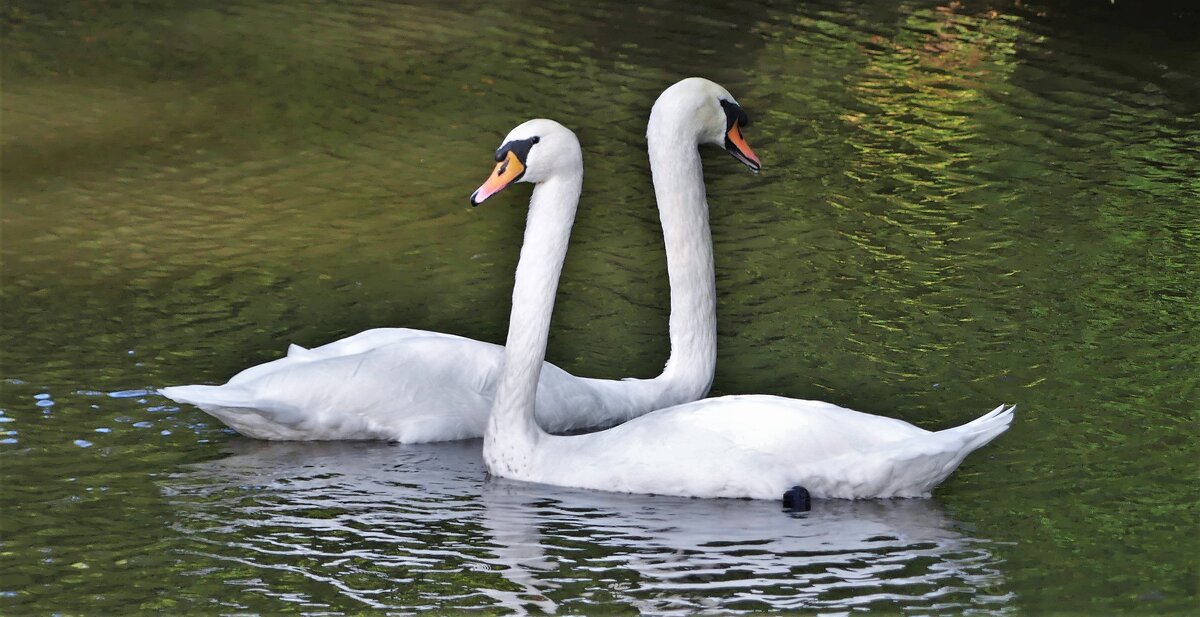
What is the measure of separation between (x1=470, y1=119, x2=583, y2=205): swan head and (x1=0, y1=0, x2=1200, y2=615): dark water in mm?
1271

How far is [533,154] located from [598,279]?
10.3 ft

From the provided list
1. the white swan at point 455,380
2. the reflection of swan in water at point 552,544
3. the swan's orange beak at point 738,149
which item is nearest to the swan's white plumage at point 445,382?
the white swan at point 455,380

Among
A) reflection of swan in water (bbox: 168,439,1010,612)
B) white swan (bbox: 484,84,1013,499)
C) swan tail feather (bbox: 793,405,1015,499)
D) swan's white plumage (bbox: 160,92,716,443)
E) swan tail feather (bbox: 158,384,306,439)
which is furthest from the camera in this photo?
swan's white plumage (bbox: 160,92,716,443)

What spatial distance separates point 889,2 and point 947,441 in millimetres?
12787

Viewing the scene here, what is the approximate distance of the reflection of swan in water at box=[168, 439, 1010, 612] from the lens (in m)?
6.16

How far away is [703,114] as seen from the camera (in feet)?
26.8

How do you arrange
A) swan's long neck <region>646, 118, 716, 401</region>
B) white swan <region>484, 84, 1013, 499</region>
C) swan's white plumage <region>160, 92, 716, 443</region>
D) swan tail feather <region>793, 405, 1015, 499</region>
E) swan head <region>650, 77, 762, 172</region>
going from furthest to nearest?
swan's long neck <region>646, 118, 716, 401</region>
swan head <region>650, 77, 762, 172</region>
swan's white plumage <region>160, 92, 716, 443</region>
white swan <region>484, 84, 1013, 499</region>
swan tail feather <region>793, 405, 1015, 499</region>

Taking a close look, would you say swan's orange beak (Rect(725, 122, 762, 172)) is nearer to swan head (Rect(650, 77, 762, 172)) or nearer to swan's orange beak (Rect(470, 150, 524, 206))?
swan head (Rect(650, 77, 762, 172))

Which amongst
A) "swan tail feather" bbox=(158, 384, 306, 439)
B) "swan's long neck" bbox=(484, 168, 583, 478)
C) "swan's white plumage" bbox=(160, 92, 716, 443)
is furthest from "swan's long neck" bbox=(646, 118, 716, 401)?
"swan tail feather" bbox=(158, 384, 306, 439)

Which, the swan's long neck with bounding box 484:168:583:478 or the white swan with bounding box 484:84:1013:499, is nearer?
the white swan with bounding box 484:84:1013:499

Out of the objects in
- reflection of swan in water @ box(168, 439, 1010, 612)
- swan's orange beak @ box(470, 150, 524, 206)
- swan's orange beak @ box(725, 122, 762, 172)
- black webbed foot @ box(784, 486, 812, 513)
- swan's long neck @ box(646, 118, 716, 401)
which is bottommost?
reflection of swan in water @ box(168, 439, 1010, 612)

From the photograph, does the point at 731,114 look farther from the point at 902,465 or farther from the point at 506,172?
the point at 902,465

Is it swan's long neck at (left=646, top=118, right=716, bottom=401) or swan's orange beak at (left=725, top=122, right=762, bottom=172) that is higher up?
swan's orange beak at (left=725, top=122, right=762, bottom=172)

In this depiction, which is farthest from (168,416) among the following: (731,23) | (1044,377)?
(731,23)
